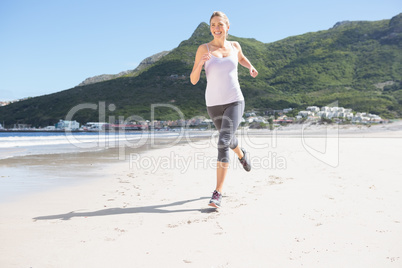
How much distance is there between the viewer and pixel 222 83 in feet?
11.0

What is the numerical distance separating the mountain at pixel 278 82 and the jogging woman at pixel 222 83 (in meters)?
69.0

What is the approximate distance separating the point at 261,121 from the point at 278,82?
34689 millimetres

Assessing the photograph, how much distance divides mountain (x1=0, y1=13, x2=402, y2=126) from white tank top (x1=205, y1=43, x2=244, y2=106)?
69020 mm

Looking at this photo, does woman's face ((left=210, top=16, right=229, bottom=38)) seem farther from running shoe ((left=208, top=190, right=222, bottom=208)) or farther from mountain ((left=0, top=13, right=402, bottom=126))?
mountain ((left=0, top=13, right=402, bottom=126))

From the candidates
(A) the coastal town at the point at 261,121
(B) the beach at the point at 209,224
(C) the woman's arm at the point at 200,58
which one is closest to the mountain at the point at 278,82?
(A) the coastal town at the point at 261,121

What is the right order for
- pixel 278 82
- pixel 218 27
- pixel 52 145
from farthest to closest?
1. pixel 278 82
2. pixel 52 145
3. pixel 218 27

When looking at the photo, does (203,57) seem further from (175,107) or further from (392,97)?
(175,107)

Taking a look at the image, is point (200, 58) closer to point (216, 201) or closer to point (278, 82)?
point (216, 201)

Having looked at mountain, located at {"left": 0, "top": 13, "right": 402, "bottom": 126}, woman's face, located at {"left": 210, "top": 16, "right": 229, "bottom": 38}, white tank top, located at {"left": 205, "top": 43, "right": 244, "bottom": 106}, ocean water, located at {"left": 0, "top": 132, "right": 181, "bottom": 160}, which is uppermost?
mountain, located at {"left": 0, "top": 13, "right": 402, "bottom": 126}

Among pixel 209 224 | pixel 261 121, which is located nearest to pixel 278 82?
pixel 261 121

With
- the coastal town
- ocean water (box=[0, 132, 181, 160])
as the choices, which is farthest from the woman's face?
the coastal town

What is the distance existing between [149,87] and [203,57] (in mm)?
101909

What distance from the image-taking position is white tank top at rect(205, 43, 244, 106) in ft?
10.9

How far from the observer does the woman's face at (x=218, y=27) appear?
3.31 meters
